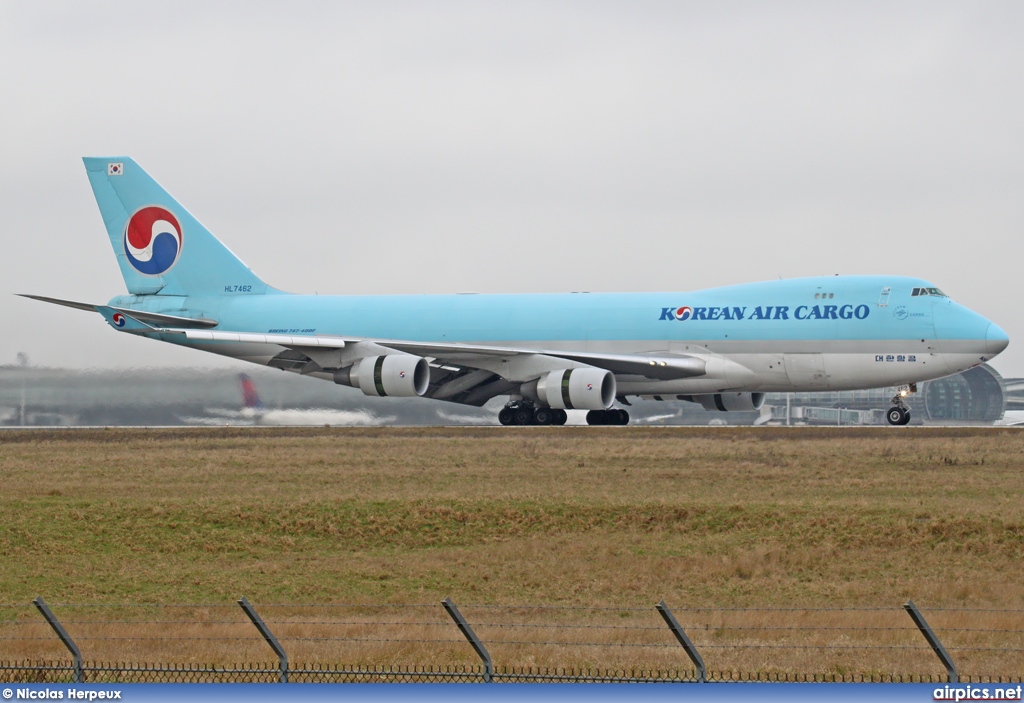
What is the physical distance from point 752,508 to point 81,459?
17.6m

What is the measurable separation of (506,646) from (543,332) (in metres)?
30.1

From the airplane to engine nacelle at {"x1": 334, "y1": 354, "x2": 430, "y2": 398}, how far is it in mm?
46

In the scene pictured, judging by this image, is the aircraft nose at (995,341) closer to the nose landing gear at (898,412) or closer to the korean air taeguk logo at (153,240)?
the nose landing gear at (898,412)

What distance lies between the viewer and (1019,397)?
3342 inches

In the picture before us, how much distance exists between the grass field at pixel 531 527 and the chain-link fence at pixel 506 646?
26.2 inches

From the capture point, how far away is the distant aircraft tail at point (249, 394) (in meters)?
45.2

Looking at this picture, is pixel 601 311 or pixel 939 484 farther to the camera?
pixel 601 311

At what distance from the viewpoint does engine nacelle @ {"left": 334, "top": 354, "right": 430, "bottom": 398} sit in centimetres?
4156

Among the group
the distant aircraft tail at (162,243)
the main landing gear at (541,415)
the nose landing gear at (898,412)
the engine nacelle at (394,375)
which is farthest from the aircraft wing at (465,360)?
the nose landing gear at (898,412)

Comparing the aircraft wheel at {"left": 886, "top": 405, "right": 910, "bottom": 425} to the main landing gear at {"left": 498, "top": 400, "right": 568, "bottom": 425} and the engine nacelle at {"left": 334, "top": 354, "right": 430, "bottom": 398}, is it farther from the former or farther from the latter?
the engine nacelle at {"left": 334, "top": 354, "right": 430, "bottom": 398}

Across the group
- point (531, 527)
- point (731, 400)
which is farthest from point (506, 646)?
point (731, 400)

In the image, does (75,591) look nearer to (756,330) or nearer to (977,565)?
(977,565)

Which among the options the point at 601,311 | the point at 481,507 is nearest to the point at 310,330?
the point at 601,311

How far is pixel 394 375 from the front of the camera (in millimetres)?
41594
